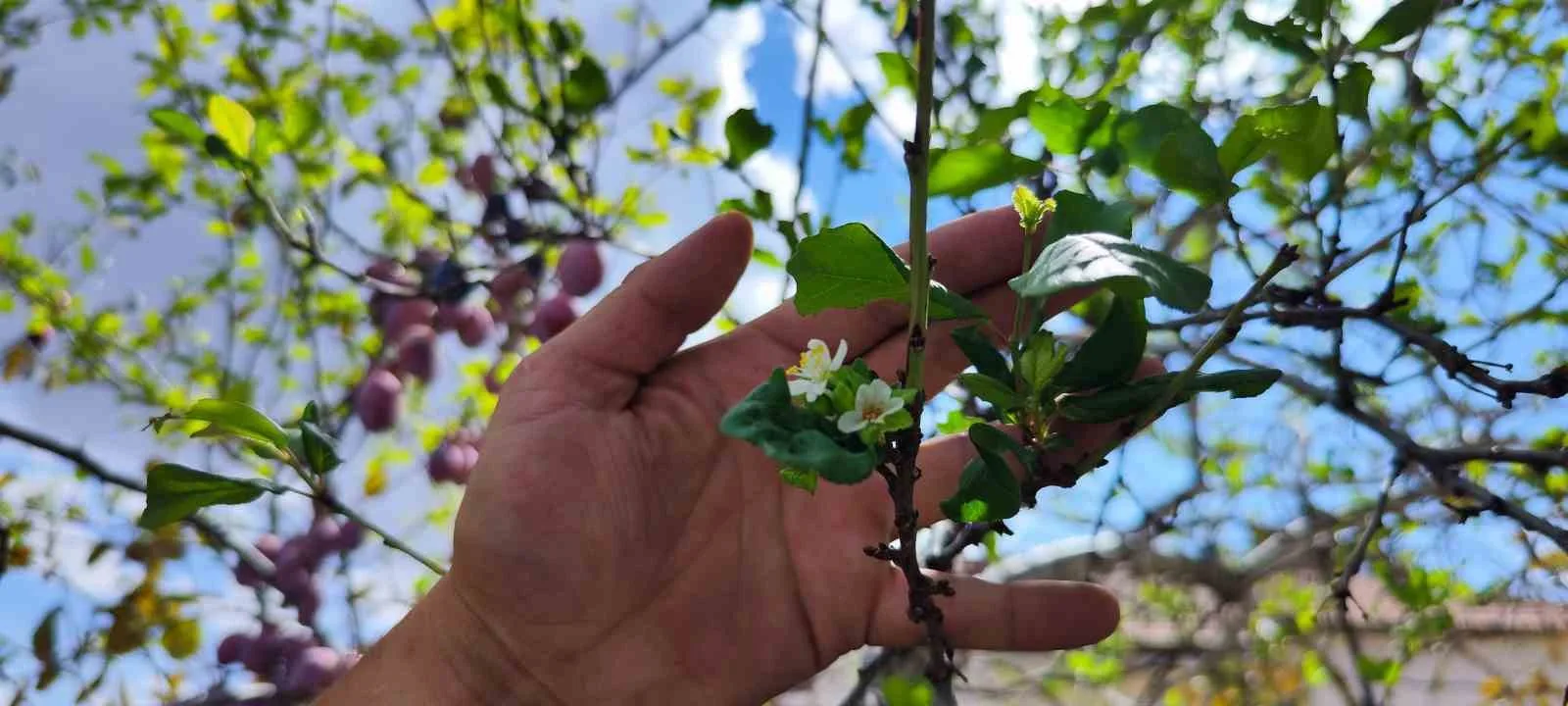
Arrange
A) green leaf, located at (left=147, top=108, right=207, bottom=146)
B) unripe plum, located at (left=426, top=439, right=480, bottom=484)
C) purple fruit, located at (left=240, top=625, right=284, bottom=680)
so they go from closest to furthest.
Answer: green leaf, located at (left=147, top=108, right=207, bottom=146)
purple fruit, located at (left=240, top=625, right=284, bottom=680)
unripe plum, located at (left=426, top=439, right=480, bottom=484)

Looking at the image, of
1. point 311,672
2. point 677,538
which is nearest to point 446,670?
point 677,538

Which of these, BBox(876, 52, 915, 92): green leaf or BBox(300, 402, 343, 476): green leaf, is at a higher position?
BBox(876, 52, 915, 92): green leaf

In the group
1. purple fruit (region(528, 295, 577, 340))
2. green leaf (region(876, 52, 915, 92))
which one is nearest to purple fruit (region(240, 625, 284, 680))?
purple fruit (region(528, 295, 577, 340))

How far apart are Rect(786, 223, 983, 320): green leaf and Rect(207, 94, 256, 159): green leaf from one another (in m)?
1.00

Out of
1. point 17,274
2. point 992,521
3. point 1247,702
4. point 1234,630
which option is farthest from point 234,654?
point 1247,702

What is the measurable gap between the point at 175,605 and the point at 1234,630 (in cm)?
218

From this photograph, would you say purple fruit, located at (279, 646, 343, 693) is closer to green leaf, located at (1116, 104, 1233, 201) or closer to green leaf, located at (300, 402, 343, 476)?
green leaf, located at (300, 402, 343, 476)

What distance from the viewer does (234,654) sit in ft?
5.43

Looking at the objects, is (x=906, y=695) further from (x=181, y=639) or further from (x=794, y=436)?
(x=181, y=639)

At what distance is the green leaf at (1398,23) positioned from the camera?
833mm

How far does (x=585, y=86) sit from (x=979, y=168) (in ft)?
2.59

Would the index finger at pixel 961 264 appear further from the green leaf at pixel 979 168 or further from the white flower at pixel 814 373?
the white flower at pixel 814 373

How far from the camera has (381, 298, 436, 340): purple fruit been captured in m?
1.89

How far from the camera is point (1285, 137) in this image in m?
0.69
